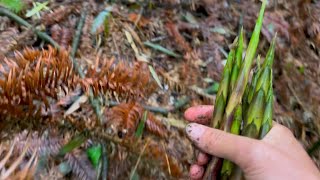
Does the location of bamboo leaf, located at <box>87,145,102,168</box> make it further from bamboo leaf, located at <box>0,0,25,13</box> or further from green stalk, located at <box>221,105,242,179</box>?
bamboo leaf, located at <box>0,0,25,13</box>

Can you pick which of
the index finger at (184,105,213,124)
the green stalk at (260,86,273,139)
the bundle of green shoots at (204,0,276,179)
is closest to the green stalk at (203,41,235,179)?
the bundle of green shoots at (204,0,276,179)

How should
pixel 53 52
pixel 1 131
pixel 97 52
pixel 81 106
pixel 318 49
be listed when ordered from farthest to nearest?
pixel 318 49
pixel 97 52
pixel 81 106
pixel 53 52
pixel 1 131

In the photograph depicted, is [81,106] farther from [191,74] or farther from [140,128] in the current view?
[191,74]

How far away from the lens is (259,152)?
1288mm

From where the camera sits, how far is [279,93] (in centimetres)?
249

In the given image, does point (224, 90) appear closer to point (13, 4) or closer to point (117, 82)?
point (117, 82)

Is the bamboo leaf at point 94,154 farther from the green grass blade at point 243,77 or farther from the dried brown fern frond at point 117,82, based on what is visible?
the green grass blade at point 243,77

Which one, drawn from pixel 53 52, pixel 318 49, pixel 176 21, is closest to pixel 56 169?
pixel 53 52

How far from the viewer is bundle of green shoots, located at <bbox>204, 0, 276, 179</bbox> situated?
1.29m

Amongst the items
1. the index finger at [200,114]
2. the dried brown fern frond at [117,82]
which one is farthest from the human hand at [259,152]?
the dried brown fern frond at [117,82]

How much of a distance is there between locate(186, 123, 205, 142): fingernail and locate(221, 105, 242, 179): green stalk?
84 mm

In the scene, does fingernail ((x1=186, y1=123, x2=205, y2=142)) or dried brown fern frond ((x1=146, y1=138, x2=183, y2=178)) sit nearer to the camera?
fingernail ((x1=186, y1=123, x2=205, y2=142))

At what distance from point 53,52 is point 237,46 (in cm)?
68

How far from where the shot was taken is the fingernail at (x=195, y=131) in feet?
4.36
